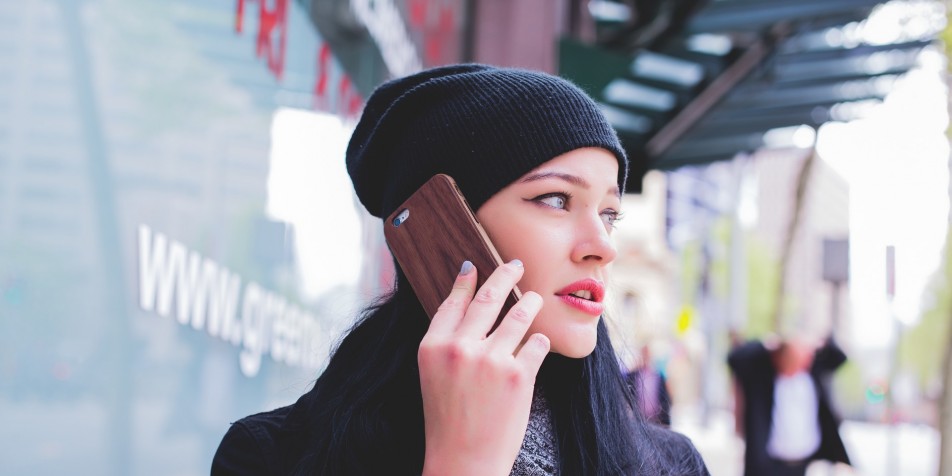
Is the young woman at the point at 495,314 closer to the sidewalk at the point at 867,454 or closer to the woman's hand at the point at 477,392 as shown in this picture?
the woman's hand at the point at 477,392

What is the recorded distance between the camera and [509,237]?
171cm

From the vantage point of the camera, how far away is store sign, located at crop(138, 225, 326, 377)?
2.19 m

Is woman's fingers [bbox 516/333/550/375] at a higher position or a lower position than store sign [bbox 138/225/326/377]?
higher

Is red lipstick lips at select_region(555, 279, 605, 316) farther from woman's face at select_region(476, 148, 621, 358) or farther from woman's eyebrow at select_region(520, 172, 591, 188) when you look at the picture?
woman's eyebrow at select_region(520, 172, 591, 188)

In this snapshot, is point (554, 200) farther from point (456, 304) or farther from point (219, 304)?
point (219, 304)

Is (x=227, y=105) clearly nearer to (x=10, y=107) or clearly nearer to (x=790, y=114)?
(x=10, y=107)

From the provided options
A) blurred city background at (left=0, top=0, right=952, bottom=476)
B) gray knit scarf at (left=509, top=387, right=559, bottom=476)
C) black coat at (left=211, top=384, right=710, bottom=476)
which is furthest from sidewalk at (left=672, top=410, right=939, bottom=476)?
gray knit scarf at (left=509, top=387, right=559, bottom=476)

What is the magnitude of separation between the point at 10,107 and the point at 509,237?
0.86m

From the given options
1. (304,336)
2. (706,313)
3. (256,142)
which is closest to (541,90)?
(256,142)

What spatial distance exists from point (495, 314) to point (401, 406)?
50 centimetres

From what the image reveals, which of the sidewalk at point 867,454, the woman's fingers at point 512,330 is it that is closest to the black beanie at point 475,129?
the woman's fingers at point 512,330

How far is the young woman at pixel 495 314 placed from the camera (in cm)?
149

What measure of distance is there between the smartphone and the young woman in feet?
0.16

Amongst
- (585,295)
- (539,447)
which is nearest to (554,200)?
(585,295)
